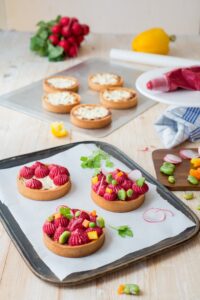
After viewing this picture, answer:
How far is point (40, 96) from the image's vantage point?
1.78 m

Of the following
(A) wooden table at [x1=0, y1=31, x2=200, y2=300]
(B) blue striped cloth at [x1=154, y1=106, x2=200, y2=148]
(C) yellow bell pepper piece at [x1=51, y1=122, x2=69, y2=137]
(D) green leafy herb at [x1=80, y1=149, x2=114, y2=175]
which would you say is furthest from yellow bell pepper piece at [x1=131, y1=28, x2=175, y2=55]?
(D) green leafy herb at [x1=80, y1=149, x2=114, y2=175]

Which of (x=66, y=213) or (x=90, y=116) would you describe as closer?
(x=66, y=213)

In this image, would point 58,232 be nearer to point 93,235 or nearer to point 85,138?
point 93,235

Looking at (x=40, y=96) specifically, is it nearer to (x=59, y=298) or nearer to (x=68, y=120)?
(x=68, y=120)

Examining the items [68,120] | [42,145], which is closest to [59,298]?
[42,145]

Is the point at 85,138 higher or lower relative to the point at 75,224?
lower

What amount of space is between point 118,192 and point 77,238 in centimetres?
20

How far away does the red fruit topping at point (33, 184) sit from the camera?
1.16m

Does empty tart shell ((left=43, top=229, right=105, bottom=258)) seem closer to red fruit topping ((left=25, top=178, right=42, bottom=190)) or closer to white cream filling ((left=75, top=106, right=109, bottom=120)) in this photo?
red fruit topping ((left=25, top=178, right=42, bottom=190))

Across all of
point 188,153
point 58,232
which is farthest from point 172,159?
point 58,232

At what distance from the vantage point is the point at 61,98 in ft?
5.60

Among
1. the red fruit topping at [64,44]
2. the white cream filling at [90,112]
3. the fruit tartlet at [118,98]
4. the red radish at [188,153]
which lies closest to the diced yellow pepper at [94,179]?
the red radish at [188,153]

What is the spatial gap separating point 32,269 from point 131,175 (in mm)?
374

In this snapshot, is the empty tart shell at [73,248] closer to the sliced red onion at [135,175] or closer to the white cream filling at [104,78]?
the sliced red onion at [135,175]
